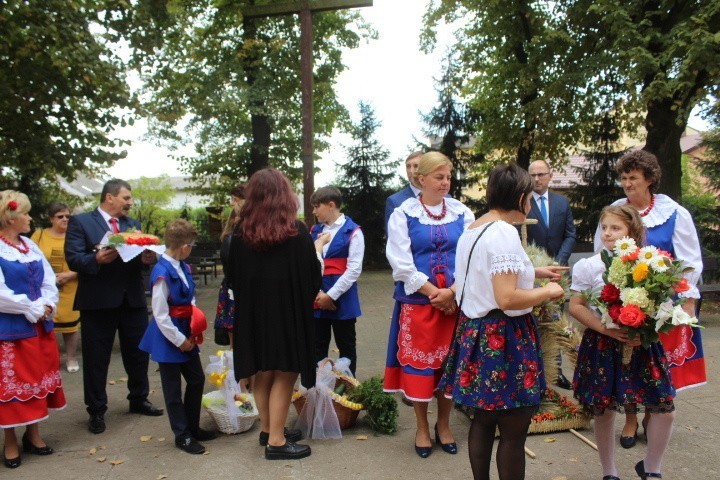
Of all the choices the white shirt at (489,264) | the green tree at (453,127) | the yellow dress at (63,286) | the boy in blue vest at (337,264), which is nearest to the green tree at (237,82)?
the green tree at (453,127)

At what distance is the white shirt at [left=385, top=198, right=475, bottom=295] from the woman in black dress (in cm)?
56

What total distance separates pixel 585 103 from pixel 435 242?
37.1 ft

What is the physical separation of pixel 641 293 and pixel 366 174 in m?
17.5

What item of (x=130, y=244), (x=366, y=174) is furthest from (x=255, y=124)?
(x=130, y=244)

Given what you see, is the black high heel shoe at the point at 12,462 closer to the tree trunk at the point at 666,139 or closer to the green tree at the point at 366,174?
the tree trunk at the point at 666,139

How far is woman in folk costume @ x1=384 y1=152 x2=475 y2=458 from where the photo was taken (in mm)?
4277

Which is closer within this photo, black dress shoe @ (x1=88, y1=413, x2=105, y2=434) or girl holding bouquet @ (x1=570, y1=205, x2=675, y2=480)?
girl holding bouquet @ (x1=570, y1=205, x2=675, y2=480)

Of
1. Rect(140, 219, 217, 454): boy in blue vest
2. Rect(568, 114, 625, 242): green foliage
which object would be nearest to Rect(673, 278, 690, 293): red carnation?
Rect(140, 219, 217, 454): boy in blue vest

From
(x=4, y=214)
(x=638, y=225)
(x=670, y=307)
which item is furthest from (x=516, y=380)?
(x=4, y=214)

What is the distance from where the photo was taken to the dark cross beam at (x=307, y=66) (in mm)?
6977

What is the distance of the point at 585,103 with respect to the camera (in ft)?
46.6

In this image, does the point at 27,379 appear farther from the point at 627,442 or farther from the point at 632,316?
the point at 627,442

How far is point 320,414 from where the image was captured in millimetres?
4719

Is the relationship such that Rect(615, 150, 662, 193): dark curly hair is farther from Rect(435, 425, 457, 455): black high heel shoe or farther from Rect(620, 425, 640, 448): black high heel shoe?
Rect(435, 425, 457, 455): black high heel shoe
